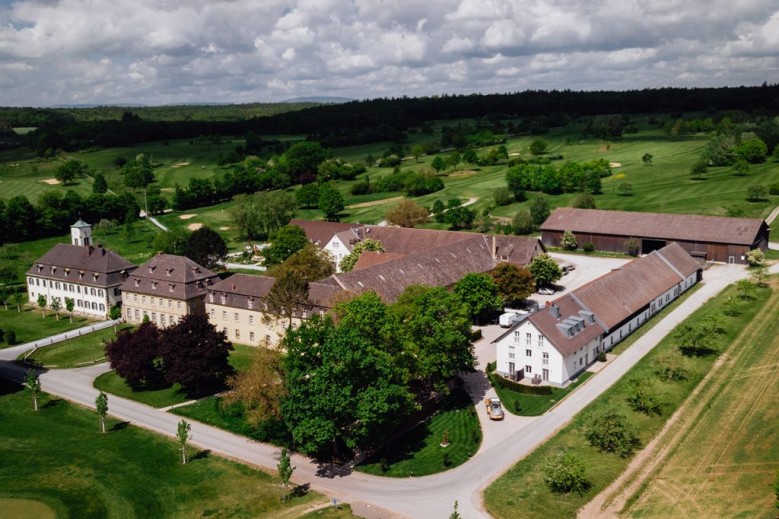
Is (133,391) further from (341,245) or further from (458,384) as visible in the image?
(341,245)

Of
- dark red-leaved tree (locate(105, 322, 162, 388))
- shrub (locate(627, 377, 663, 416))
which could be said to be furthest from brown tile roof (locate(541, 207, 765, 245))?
dark red-leaved tree (locate(105, 322, 162, 388))

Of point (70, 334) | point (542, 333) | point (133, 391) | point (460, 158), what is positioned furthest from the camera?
point (460, 158)

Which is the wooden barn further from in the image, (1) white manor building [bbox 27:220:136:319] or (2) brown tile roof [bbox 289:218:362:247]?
(1) white manor building [bbox 27:220:136:319]

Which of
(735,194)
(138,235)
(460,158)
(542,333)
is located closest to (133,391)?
(542,333)

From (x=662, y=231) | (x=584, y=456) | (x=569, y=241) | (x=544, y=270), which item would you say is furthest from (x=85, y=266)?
Answer: (x=662, y=231)

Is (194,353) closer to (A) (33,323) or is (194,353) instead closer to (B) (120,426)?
(B) (120,426)
